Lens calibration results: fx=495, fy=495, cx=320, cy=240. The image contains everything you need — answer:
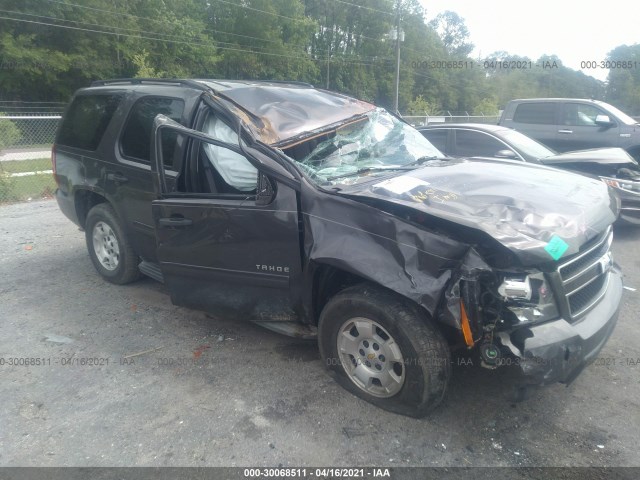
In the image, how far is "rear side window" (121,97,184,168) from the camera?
4.09 metres

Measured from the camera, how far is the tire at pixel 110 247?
4.85 meters

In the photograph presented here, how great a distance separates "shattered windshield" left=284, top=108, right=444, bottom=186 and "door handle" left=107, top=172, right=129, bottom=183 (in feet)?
5.99

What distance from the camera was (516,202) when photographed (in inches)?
115

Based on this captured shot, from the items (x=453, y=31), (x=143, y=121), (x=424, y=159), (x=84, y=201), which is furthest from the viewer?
(x=453, y=31)

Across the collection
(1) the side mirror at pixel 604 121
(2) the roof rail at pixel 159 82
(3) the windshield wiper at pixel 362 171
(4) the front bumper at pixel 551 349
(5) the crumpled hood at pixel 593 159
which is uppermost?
(2) the roof rail at pixel 159 82

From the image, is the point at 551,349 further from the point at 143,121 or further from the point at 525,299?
the point at 143,121

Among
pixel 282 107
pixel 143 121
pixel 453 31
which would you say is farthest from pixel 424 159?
pixel 453 31

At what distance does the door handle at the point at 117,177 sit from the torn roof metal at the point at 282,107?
1125 mm

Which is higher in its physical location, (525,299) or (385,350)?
(525,299)

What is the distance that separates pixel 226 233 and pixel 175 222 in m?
0.47

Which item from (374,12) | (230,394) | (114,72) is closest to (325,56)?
(374,12)

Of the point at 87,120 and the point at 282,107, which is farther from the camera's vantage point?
the point at 87,120

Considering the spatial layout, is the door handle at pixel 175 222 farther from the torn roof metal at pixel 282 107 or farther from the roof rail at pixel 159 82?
the roof rail at pixel 159 82

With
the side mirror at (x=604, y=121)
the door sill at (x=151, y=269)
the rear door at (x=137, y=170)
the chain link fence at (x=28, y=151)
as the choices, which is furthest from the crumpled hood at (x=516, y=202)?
the chain link fence at (x=28, y=151)
